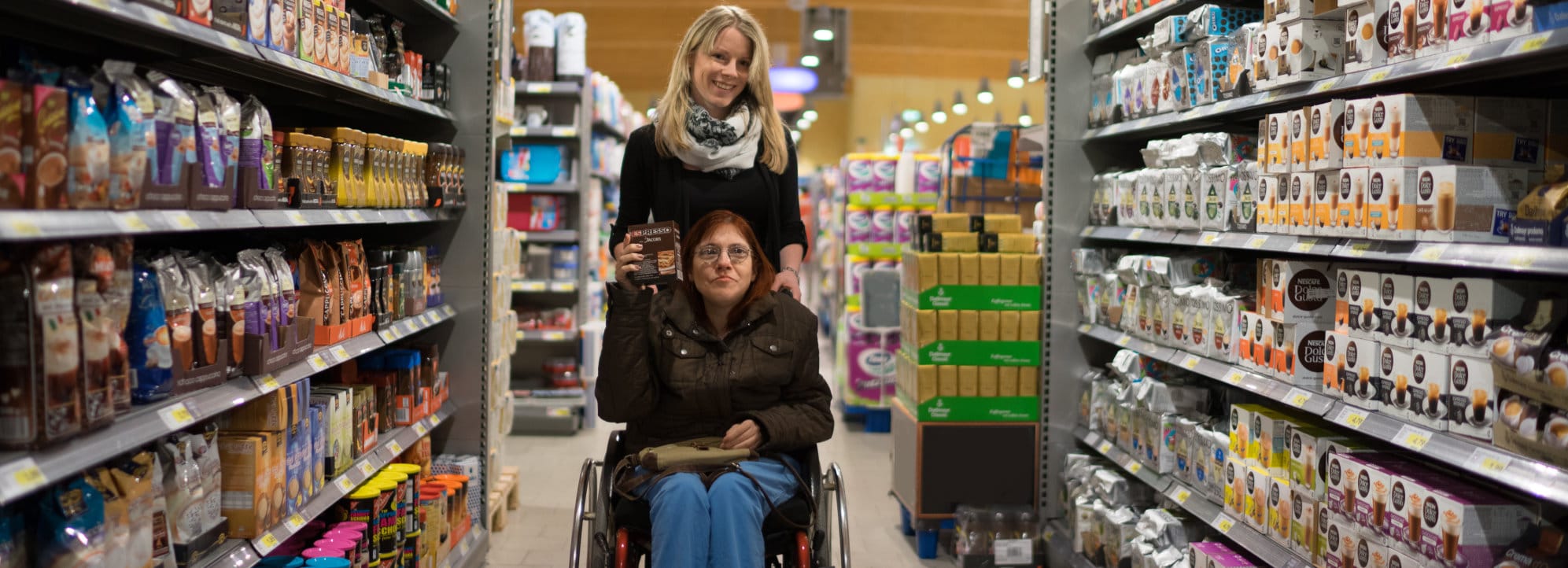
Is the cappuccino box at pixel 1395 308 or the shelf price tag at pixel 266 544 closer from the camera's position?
the cappuccino box at pixel 1395 308

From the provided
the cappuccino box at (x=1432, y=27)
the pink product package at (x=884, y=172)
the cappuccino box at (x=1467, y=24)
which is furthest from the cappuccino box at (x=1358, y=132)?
the pink product package at (x=884, y=172)

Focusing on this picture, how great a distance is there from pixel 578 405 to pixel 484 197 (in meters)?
3.37

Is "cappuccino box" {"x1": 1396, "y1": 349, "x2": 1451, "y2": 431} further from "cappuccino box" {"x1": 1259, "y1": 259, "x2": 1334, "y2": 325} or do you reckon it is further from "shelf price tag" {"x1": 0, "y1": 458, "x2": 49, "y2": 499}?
"shelf price tag" {"x1": 0, "y1": 458, "x2": 49, "y2": 499}

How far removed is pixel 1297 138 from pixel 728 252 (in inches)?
57.8

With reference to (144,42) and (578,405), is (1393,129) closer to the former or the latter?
(144,42)

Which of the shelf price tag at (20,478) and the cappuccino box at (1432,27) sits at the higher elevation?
the cappuccino box at (1432,27)

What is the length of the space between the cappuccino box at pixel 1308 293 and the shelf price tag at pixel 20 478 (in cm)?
273

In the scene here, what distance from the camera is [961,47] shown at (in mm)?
19859

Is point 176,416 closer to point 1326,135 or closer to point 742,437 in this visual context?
point 742,437

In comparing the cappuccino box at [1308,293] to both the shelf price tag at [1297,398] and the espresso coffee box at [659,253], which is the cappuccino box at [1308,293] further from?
the espresso coffee box at [659,253]

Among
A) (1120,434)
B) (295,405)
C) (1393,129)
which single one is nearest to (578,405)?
(1120,434)

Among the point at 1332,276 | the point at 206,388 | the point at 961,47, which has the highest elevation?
the point at 961,47

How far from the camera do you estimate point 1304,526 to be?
292 cm

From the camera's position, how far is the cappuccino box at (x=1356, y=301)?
8.77 feet
